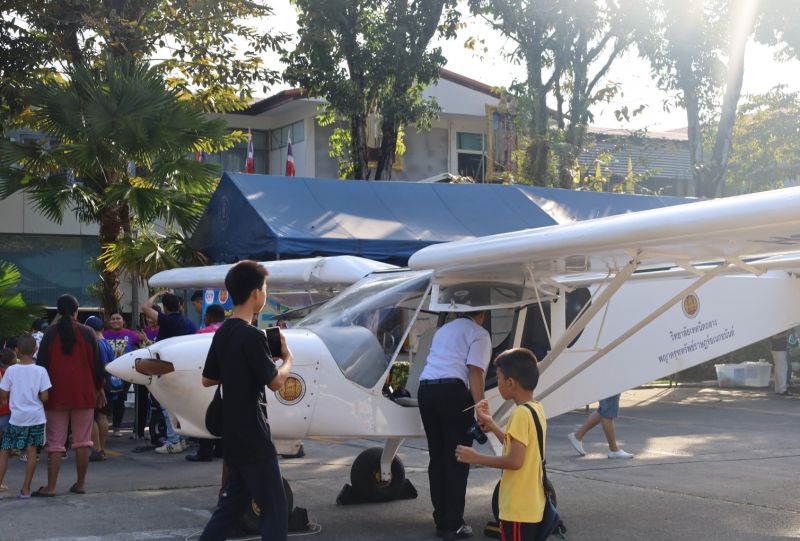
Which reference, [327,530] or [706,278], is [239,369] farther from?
[706,278]

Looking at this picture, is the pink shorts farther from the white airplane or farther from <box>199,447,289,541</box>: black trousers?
<box>199,447,289,541</box>: black trousers

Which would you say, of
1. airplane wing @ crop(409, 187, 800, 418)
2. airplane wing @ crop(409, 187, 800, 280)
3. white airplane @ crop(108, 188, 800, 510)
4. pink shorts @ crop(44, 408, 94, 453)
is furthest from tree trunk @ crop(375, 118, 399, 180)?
airplane wing @ crop(409, 187, 800, 280)

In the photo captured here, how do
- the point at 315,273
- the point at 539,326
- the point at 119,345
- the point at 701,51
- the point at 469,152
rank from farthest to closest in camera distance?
the point at 469,152 < the point at 701,51 < the point at 119,345 < the point at 315,273 < the point at 539,326

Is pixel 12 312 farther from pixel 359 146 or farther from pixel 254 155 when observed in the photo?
pixel 254 155

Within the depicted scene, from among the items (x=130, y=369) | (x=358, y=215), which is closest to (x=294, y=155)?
(x=358, y=215)

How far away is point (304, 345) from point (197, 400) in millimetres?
867

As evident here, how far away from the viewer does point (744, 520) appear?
7863 millimetres

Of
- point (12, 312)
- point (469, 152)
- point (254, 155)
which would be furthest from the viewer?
point (469, 152)

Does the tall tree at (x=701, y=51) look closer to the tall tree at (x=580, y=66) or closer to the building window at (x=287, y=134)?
the tall tree at (x=580, y=66)

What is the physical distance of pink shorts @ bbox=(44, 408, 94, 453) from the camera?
340 inches

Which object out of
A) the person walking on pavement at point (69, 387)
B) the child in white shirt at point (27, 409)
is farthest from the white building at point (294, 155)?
the child in white shirt at point (27, 409)

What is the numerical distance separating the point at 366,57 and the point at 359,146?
1850 millimetres

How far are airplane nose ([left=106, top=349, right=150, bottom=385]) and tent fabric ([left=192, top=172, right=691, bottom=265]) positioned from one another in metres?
6.87

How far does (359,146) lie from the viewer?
21.2m
